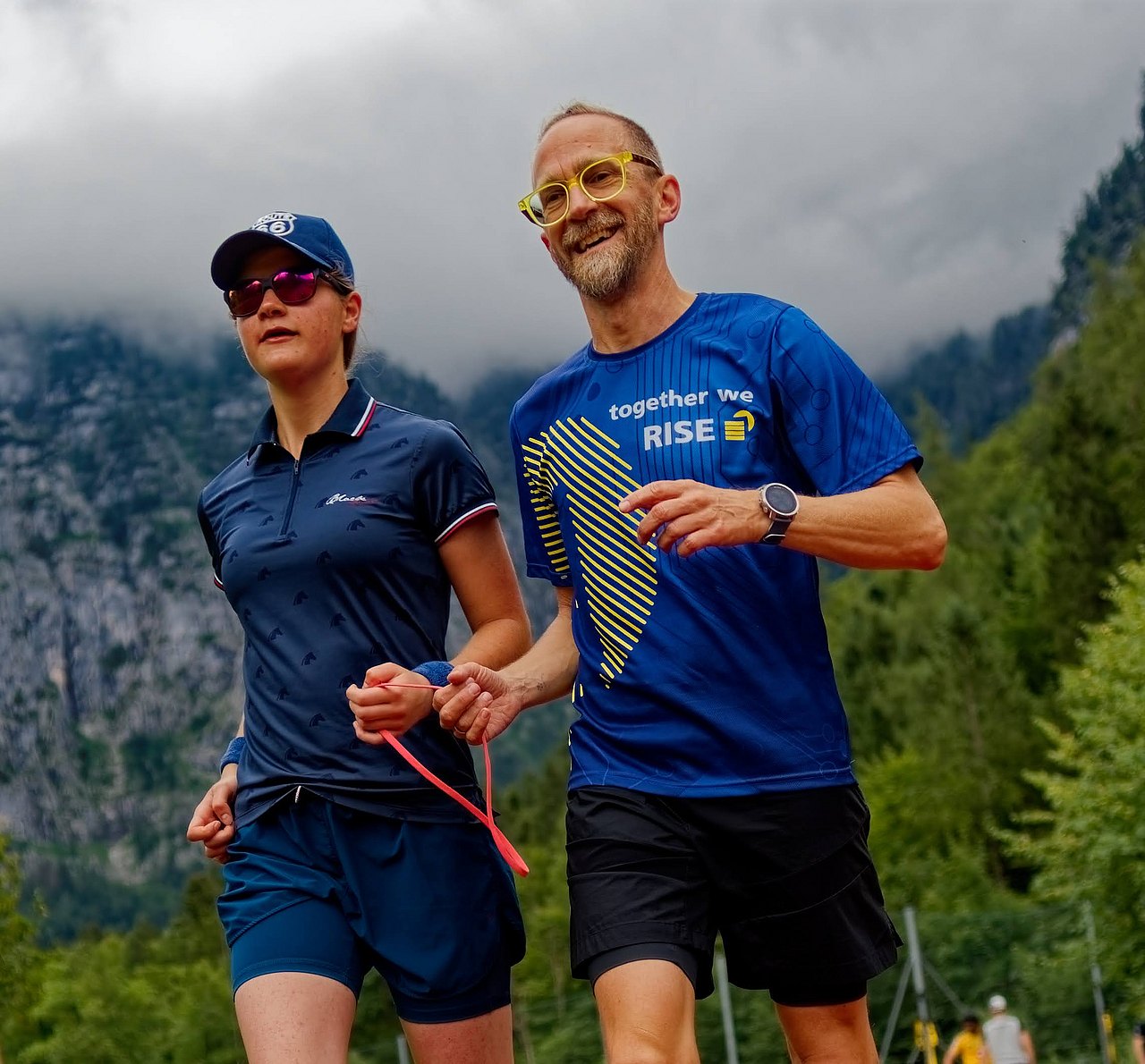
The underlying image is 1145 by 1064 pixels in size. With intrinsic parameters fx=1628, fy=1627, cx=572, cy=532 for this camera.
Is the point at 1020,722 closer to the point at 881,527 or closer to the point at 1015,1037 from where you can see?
the point at 1015,1037

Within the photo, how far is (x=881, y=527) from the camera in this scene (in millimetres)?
4309

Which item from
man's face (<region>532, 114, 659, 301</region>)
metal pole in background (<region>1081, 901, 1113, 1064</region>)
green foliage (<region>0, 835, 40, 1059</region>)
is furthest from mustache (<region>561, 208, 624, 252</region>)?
green foliage (<region>0, 835, 40, 1059</region>)

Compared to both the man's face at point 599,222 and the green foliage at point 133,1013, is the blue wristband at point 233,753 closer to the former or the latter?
the man's face at point 599,222

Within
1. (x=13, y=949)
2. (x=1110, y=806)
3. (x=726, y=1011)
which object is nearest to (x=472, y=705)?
(x=1110, y=806)

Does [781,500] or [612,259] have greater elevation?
[612,259]

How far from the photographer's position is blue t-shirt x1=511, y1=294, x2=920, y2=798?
4.47 metres

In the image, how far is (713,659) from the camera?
447cm

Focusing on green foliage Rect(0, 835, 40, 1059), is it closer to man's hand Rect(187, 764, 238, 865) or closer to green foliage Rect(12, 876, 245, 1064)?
green foliage Rect(12, 876, 245, 1064)

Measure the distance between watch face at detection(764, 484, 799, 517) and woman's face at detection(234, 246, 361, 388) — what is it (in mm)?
1642

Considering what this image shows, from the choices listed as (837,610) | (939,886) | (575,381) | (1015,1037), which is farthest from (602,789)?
(837,610)

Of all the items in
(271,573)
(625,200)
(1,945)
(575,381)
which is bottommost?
(1,945)

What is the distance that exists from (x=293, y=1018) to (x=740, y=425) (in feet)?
6.65

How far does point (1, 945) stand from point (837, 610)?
6204 cm

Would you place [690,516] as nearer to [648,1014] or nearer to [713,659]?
[713,659]
